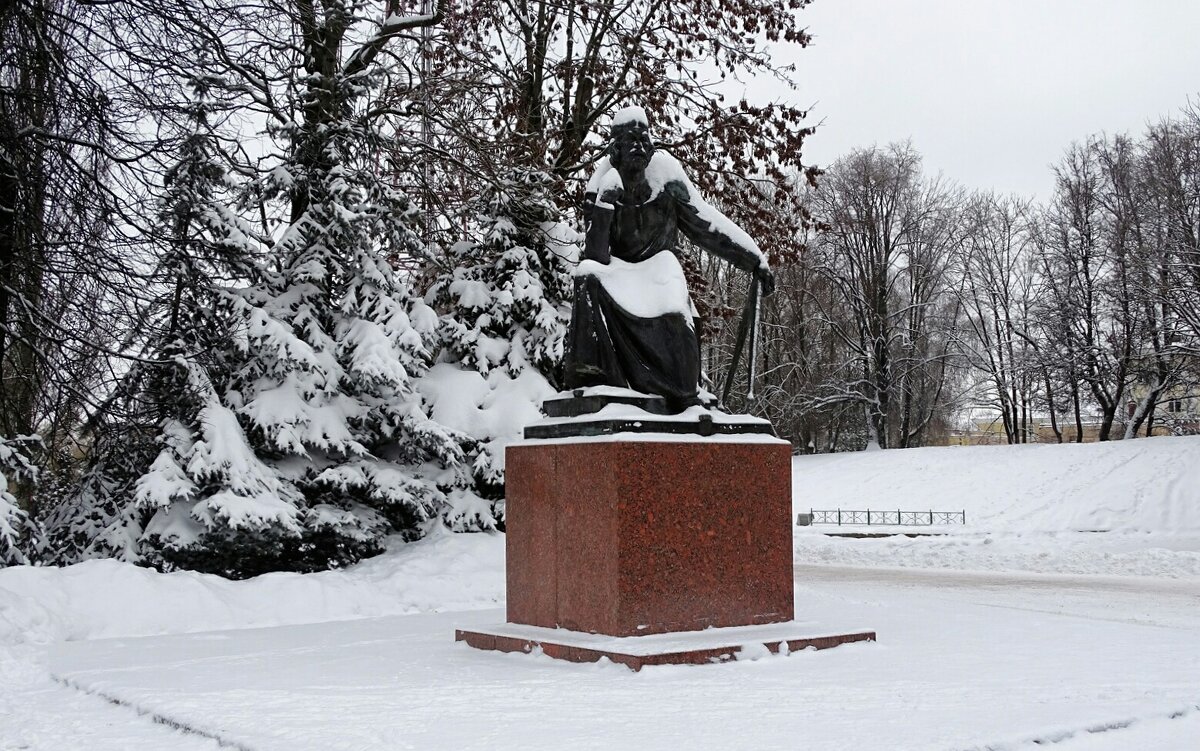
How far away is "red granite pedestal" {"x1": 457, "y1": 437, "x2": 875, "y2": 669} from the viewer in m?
6.37

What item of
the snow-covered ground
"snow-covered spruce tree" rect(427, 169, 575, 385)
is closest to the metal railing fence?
the snow-covered ground

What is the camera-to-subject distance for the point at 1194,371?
32.9 meters

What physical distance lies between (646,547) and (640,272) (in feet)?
6.65

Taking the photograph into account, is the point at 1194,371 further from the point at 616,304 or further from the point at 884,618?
the point at 616,304

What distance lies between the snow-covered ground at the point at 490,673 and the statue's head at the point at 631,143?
11.1 ft

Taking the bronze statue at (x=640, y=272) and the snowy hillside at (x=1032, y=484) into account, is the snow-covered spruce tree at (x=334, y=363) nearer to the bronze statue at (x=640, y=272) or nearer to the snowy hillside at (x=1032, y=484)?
the bronze statue at (x=640, y=272)

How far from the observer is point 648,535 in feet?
21.2

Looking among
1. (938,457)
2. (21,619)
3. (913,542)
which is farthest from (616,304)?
(938,457)

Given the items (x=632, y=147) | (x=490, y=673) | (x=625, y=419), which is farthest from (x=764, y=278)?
(x=490, y=673)

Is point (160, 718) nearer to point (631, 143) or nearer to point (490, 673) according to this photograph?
point (490, 673)

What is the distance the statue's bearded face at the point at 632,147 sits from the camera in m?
7.54

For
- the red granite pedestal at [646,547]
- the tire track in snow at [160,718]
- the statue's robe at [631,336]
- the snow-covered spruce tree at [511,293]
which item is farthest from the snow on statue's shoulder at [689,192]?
the snow-covered spruce tree at [511,293]

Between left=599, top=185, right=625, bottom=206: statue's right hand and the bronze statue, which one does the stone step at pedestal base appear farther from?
left=599, top=185, right=625, bottom=206: statue's right hand

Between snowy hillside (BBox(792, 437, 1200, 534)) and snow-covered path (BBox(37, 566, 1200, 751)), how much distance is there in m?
18.9
